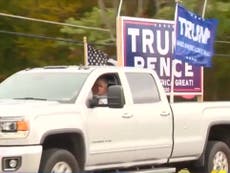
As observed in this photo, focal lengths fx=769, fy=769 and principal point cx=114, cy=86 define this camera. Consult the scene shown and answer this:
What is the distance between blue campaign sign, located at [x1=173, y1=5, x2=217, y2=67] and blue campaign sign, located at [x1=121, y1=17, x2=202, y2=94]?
43cm

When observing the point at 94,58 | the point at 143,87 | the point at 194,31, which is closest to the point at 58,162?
the point at 143,87

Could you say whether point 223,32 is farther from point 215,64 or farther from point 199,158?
point 199,158

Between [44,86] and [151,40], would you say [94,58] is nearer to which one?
[151,40]

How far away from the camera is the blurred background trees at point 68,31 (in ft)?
74.1

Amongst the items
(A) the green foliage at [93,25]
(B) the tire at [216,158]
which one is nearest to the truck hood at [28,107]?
(B) the tire at [216,158]

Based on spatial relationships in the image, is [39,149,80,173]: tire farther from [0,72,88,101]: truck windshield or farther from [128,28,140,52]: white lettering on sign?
[128,28,140,52]: white lettering on sign

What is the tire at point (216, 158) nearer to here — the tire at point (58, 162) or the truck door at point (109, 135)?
the truck door at point (109, 135)

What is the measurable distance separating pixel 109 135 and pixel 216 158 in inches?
114

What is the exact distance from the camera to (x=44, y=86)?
36.0ft

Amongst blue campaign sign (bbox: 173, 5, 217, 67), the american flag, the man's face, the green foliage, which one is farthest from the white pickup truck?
the green foliage

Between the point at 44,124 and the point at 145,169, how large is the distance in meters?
2.67

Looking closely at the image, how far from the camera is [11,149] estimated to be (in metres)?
9.45

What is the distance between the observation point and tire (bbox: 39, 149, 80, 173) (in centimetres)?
973

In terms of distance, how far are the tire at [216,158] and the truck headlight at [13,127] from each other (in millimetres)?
4267
